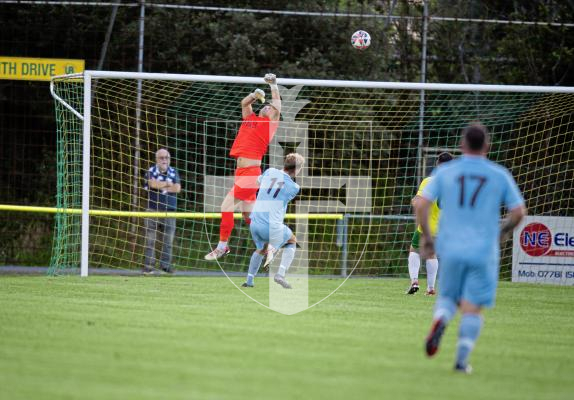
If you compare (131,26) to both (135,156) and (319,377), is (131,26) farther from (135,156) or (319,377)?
(319,377)

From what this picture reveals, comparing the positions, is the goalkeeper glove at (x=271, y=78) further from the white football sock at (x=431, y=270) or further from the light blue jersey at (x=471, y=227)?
the light blue jersey at (x=471, y=227)

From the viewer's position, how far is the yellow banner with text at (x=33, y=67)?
61.1 ft

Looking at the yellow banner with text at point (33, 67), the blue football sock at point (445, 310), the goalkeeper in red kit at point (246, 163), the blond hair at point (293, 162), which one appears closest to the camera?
the blue football sock at point (445, 310)

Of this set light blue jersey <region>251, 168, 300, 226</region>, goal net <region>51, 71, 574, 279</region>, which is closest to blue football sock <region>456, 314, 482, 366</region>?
light blue jersey <region>251, 168, 300, 226</region>

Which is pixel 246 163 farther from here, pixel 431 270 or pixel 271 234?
pixel 431 270

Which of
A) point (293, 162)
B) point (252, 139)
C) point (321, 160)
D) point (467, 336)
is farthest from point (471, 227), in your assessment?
point (321, 160)

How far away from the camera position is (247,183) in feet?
48.4

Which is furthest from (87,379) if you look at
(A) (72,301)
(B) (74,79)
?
(B) (74,79)

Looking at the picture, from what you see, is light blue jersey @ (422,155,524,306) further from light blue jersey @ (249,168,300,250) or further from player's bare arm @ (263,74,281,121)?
player's bare arm @ (263,74,281,121)

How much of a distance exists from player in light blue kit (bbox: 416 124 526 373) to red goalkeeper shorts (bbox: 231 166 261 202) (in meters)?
7.52

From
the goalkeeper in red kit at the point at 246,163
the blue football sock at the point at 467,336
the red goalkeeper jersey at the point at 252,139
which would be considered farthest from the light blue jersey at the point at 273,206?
the blue football sock at the point at 467,336

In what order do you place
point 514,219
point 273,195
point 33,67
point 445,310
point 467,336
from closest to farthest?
point 467,336
point 445,310
point 514,219
point 273,195
point 33,67

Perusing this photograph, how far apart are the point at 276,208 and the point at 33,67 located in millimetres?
7661

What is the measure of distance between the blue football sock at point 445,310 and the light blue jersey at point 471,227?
0.11 ft
